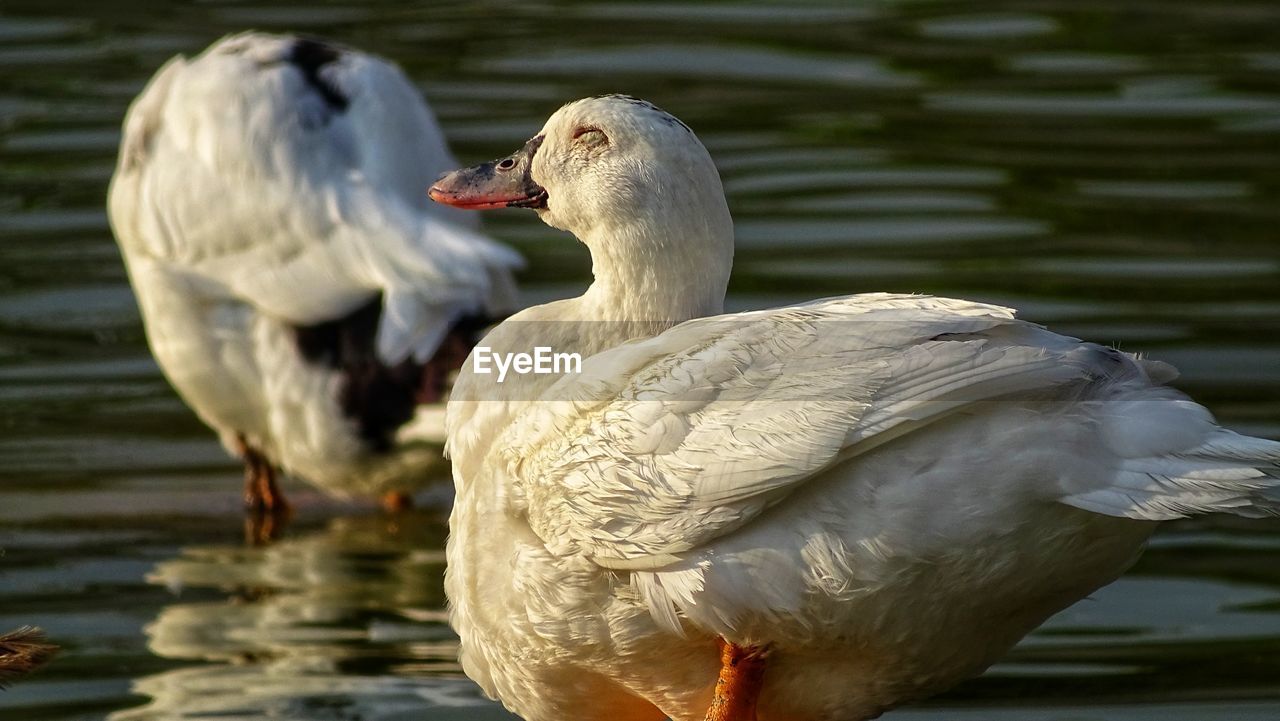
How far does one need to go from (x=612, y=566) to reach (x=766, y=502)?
378mm

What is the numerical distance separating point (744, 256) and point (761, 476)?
19.3 feet

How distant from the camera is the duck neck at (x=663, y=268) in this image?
429cm

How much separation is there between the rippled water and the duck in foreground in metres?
1.13

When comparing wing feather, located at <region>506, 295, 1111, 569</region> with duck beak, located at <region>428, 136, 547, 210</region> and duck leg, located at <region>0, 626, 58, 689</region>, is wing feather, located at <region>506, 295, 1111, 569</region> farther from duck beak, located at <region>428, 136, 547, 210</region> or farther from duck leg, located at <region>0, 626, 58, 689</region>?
duck leg, located at <region>0, 626, 58, 689</region>

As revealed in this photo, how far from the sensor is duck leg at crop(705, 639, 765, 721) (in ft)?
13.4

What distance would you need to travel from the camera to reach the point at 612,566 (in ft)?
13.2

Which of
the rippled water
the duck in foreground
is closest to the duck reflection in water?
the rippled water

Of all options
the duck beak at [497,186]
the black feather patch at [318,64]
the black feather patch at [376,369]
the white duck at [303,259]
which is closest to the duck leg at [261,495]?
the white duck at [303,259]

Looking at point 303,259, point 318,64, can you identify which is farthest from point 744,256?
point 303,259

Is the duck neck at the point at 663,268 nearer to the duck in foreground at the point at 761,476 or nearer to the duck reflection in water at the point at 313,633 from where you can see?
the duck in foreground at the point at 761,476

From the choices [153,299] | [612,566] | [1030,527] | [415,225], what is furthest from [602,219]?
[153,299]

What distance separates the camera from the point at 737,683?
4.12 metres

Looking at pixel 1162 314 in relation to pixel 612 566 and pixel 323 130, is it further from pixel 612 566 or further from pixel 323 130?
pixel 612 566

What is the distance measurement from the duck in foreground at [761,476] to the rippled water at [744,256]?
44.6 inches
